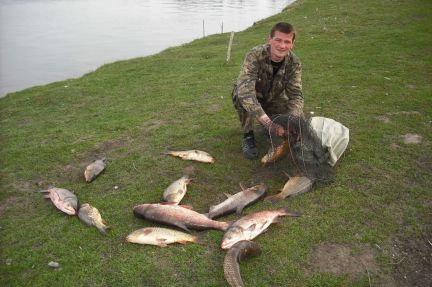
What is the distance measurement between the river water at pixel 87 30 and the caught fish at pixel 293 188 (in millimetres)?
12808

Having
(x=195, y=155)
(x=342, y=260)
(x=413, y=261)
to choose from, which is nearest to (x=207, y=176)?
(x=195, y=155)

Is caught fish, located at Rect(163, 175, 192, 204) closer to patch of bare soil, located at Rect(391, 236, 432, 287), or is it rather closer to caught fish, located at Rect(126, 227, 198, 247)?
caught fish, located at Rect(126, 227, 198, 247)

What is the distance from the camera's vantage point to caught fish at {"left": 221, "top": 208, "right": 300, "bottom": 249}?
13.1 ft

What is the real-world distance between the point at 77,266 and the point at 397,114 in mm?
5954

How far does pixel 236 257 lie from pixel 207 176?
1.88 metres

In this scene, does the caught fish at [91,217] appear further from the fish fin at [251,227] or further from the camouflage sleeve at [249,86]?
the camouflage sleeve at [249,86]

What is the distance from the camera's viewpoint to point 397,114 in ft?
23.3

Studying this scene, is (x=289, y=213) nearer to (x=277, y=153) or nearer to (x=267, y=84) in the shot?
(x=277, y=153)

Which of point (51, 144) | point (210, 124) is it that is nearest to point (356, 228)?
point (210, 124)

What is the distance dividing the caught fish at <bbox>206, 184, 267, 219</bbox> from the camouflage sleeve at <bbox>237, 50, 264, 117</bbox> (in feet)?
3.57

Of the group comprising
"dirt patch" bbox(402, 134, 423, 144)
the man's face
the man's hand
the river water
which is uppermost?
the man's face

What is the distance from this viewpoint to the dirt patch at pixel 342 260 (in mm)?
3719

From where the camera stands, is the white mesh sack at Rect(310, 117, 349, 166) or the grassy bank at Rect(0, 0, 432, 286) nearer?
the grassy bank at Rect(0, 0, 432, 286)

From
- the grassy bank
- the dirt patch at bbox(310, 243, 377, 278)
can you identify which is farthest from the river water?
the dirt patch at bbox(310, 243, 377, 278)
